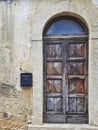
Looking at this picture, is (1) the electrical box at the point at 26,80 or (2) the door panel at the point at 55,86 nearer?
(1) the electrical box at the point at 26,80

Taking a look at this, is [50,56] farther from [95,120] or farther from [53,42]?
[95,120]

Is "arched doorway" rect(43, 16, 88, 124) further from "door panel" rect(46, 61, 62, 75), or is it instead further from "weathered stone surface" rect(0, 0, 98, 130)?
"weathered stone surface" rect(0, 0, 98, 130)

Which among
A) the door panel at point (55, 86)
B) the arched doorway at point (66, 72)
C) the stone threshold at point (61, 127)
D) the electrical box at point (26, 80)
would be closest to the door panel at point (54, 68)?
the arched doorway at point (66, 72)

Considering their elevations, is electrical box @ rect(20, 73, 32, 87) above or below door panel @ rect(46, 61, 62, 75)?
below

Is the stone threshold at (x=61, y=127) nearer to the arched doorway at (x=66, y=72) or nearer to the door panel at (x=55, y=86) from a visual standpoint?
the arched doorway at (x=66, y=72)

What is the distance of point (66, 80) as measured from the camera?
6391 millimetres

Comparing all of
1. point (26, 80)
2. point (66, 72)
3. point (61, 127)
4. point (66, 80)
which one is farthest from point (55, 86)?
point (61, 127)

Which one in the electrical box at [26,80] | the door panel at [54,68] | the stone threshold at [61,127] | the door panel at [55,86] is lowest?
the stone threshold at [61,127]

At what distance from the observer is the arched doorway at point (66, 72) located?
638 centimetres

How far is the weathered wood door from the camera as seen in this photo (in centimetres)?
638

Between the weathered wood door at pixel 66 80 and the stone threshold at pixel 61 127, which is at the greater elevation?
the weathered wood door at pixel 66 80

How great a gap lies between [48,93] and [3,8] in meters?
2.08

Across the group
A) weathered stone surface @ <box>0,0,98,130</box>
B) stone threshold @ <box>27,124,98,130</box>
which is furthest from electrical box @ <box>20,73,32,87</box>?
stone threshold @ <box>27,124,98,130</box>

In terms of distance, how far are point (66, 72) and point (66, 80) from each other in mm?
174
